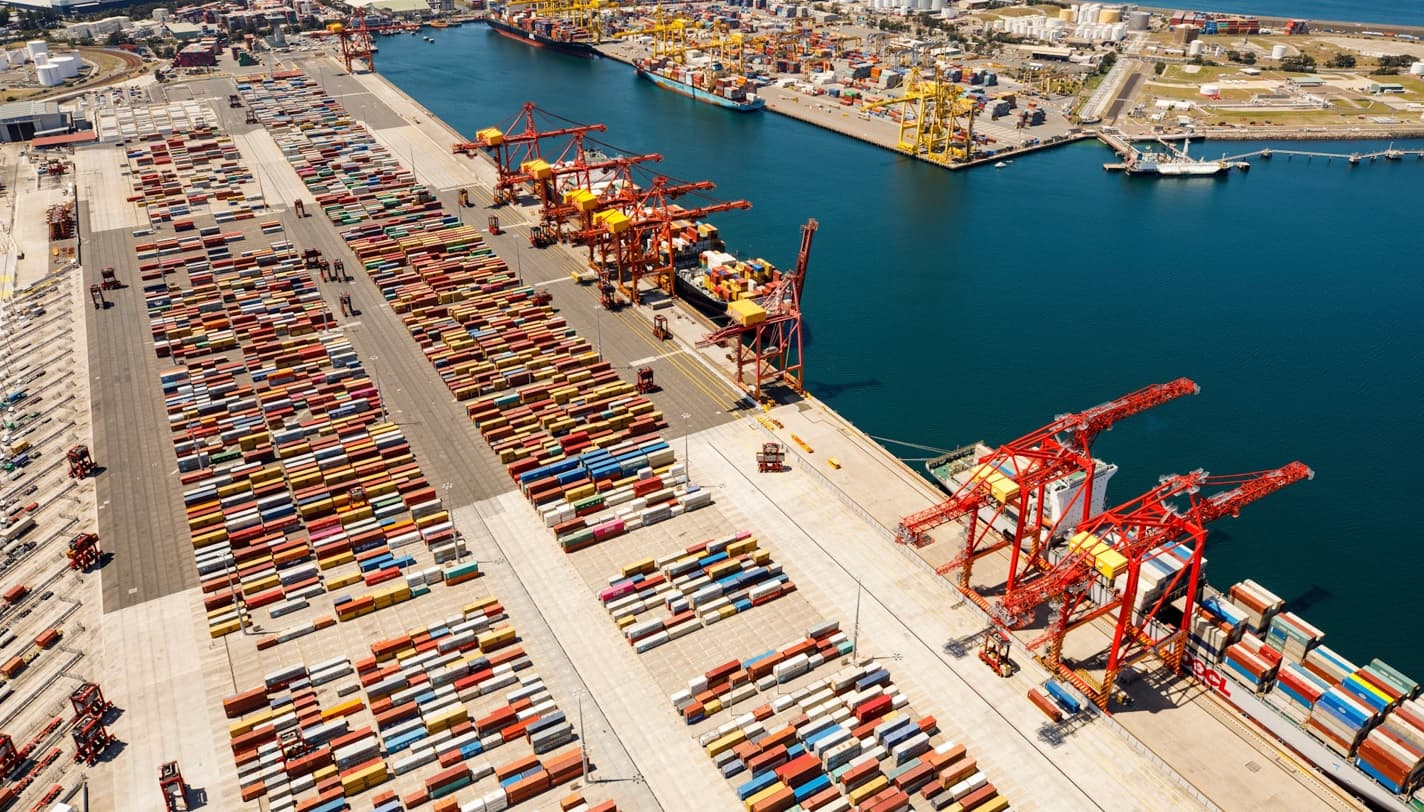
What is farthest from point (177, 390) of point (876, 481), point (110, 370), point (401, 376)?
point (876, 481)

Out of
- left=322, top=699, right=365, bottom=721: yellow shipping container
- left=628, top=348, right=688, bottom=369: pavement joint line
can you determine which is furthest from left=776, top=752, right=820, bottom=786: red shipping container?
left=628, top=348, right=688, bottom=369: pavement joint line

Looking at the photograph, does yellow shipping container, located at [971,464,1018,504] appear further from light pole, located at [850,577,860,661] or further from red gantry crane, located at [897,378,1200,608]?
light pole, located at [850,577,860,661]

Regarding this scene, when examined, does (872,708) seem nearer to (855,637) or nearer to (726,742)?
(855,637)

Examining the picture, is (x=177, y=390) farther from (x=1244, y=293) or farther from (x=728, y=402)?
(x=1244, y=293)

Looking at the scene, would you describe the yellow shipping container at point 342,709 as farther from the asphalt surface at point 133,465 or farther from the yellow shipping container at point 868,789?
the yellow shipping container at point 868,789

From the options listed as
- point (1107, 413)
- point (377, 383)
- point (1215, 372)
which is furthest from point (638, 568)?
point (1215, 372)

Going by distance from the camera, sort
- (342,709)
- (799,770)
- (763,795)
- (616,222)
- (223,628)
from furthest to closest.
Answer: (616,222)
(223,628)
(342,709)
(799,770)
(763,795)

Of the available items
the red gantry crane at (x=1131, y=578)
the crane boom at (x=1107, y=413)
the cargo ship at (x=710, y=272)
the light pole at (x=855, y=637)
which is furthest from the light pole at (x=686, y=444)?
the crane boom at (x=1107, y=413)
